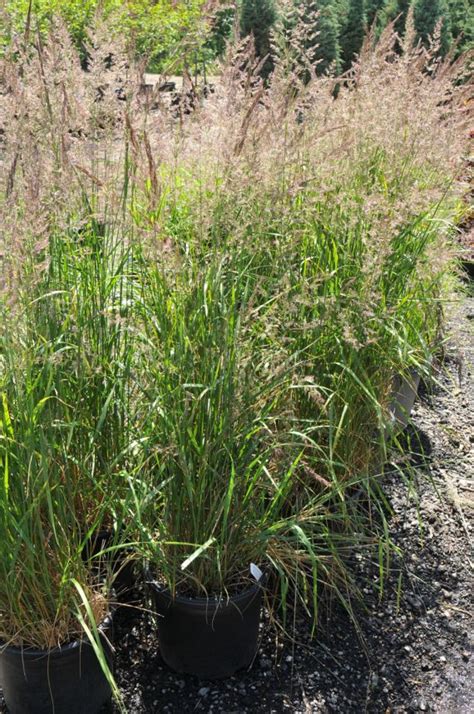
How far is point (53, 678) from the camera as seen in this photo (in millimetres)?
2039

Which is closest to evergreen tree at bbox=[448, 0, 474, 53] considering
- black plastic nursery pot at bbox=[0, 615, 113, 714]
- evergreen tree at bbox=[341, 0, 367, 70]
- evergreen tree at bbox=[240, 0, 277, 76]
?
evergreen tree at bbox=[341, 0, 367, 70]

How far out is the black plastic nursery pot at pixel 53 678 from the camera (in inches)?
78.7

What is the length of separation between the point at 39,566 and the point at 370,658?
118cm

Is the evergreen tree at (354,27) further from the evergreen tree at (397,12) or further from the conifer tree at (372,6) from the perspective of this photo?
the conifer tree at (372,6)

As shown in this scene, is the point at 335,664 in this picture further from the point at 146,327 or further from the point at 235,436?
the point at 146,327

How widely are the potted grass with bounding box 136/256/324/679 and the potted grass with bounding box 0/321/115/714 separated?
234 mm

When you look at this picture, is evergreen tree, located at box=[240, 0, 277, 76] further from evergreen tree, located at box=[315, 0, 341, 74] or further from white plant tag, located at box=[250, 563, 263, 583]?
white plant tag, located at box=[250, 563, 263, 583]

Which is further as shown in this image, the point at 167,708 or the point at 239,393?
the point at 167,708

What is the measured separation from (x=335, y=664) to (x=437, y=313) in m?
1.51

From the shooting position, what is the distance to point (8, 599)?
201 centimetres

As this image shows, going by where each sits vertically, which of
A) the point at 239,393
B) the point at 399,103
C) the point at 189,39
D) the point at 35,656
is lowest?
the point at 35,656

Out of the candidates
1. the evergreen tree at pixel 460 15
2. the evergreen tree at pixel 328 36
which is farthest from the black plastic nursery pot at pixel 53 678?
the evergreen tree at pixel 460 15

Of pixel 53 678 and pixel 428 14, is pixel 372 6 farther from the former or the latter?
pixel 53 678

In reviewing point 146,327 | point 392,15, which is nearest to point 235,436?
point 146,327
